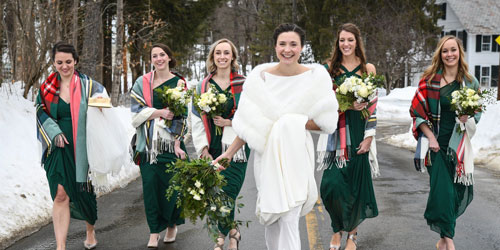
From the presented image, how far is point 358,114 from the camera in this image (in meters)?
5.96

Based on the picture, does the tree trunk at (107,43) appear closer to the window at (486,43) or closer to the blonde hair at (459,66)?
the blonde hair at (459,66)

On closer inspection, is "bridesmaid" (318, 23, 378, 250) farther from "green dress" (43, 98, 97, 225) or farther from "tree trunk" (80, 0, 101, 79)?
"tree trunk" (80, 0, 101, 79)

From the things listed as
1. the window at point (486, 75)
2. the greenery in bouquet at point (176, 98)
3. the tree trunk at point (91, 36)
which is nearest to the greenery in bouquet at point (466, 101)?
the greenery in bouquet at point (176, 98)

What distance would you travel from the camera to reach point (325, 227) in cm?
708

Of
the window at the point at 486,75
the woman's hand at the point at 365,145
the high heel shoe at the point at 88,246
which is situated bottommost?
the high heel shoe at the point at 88,246

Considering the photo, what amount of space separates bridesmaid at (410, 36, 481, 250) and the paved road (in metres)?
0.52

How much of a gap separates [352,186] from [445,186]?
3.04 ft

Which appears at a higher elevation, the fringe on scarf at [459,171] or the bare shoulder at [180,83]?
the bare shoulder at [180,83]

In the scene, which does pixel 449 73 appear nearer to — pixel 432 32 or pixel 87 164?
pixel 87 164

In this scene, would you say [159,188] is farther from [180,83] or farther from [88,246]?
[180,83]

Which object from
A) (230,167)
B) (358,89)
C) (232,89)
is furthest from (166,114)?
(358,89)

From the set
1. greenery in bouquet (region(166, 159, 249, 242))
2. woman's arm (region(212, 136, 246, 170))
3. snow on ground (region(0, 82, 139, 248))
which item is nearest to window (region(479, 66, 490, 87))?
snow on ground (region(0, 82, 139, 248))

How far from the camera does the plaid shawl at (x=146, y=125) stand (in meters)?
6.36

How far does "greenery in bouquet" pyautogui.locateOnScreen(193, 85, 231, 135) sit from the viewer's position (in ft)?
19.0
